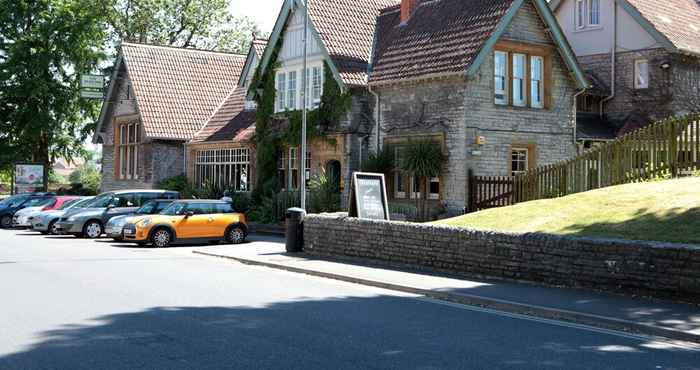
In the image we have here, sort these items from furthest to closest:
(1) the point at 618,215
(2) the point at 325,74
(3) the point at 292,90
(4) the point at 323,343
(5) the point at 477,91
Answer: (3) the point at 292,90
(2) the point at 325,74
(5) the point at 477,91
(1) the point at 618,215
(4) the point at 323,343

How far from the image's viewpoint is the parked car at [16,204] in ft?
120

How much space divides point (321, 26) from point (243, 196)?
8.49 meters

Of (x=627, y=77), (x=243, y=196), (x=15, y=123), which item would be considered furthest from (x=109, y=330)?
(x=15, y=123)

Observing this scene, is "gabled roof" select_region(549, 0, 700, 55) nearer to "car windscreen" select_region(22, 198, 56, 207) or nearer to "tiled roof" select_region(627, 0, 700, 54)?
"tiled roof" select_region(627, 0, 700, 54)

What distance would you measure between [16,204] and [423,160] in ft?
68.1

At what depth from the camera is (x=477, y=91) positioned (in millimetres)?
26703

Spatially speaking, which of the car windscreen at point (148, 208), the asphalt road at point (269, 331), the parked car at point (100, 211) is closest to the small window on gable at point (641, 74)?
the parked car at point (100, 211)

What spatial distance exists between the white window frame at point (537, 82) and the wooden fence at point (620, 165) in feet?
14.6

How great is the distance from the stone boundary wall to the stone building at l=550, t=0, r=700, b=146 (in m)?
15.0

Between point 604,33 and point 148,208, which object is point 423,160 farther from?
point 604,33

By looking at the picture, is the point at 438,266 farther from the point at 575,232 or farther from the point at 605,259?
the point at 605,259

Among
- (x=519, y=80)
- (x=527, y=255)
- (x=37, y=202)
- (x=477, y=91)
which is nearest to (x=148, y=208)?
(x=477, y=91)

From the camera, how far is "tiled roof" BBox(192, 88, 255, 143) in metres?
38.2

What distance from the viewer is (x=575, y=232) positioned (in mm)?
15906
